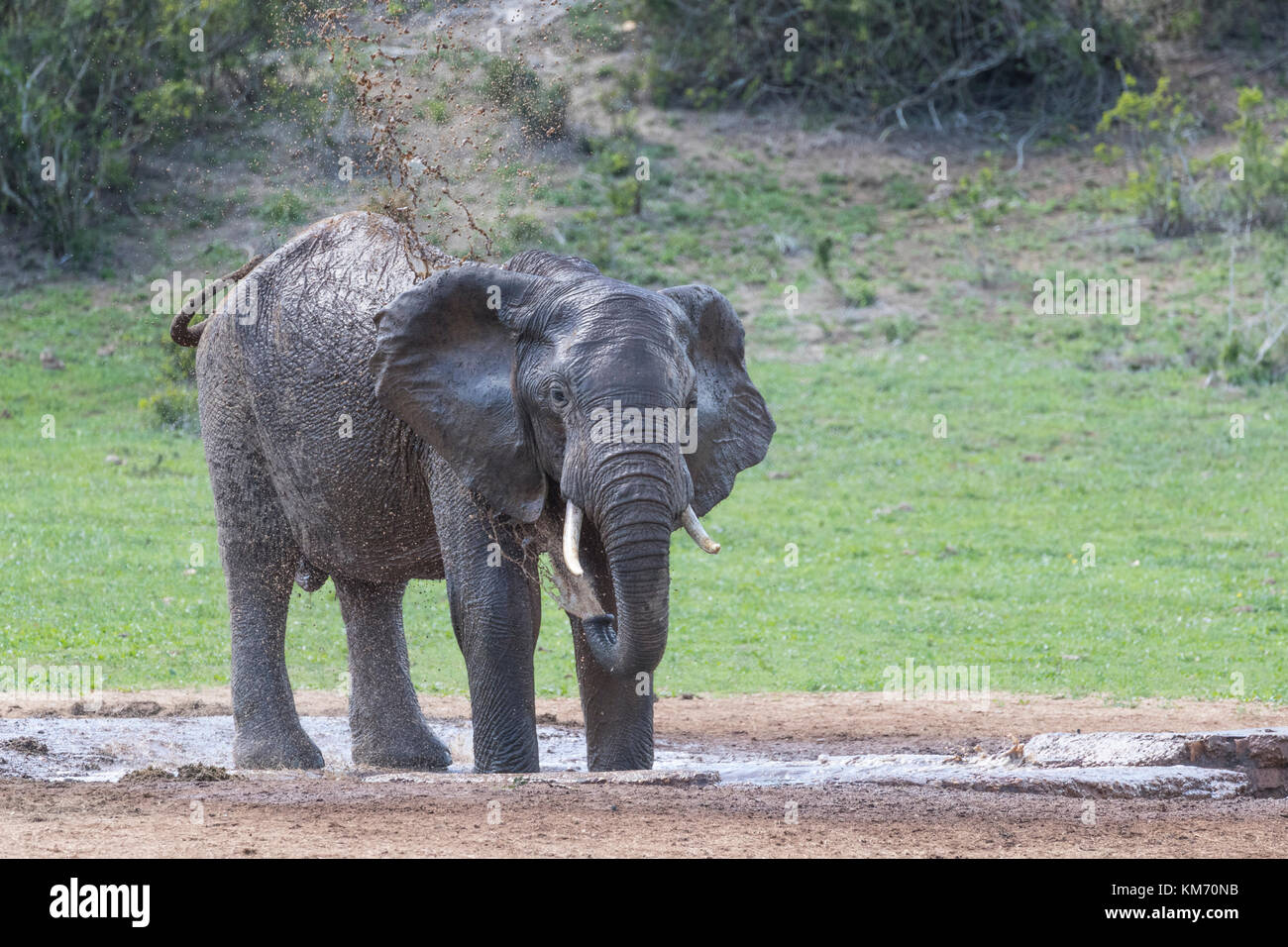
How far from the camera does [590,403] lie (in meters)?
7.59

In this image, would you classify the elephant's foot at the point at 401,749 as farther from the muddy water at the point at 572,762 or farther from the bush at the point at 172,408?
the bush at the point at 172,408

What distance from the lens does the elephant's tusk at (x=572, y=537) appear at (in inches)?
300

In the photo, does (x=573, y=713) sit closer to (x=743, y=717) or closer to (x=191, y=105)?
(x=743, y=717)

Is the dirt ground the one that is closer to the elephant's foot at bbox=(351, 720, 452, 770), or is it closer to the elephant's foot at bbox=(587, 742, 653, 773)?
the elephant's foot at bbox=(587, 742, 653, 773)

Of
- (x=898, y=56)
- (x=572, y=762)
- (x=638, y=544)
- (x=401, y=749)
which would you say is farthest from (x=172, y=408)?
(x=898, y=56)

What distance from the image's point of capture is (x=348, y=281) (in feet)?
30.2

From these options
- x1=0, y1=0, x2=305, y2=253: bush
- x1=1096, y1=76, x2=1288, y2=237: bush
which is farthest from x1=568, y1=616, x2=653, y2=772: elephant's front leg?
x1=1096, y1=76, x2=1288, y2=237: bush

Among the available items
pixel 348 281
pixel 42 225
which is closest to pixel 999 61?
pixel 42 225

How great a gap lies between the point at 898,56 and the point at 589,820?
2702 centimetres

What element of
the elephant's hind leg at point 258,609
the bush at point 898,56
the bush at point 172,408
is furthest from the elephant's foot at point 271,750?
the bush at point 898,56

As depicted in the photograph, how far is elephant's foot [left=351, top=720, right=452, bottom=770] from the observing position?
1026 cm

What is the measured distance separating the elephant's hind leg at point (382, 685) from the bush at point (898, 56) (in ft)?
74.2

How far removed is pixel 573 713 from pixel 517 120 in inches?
529

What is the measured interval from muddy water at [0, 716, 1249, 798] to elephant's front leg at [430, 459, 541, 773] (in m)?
0.43
